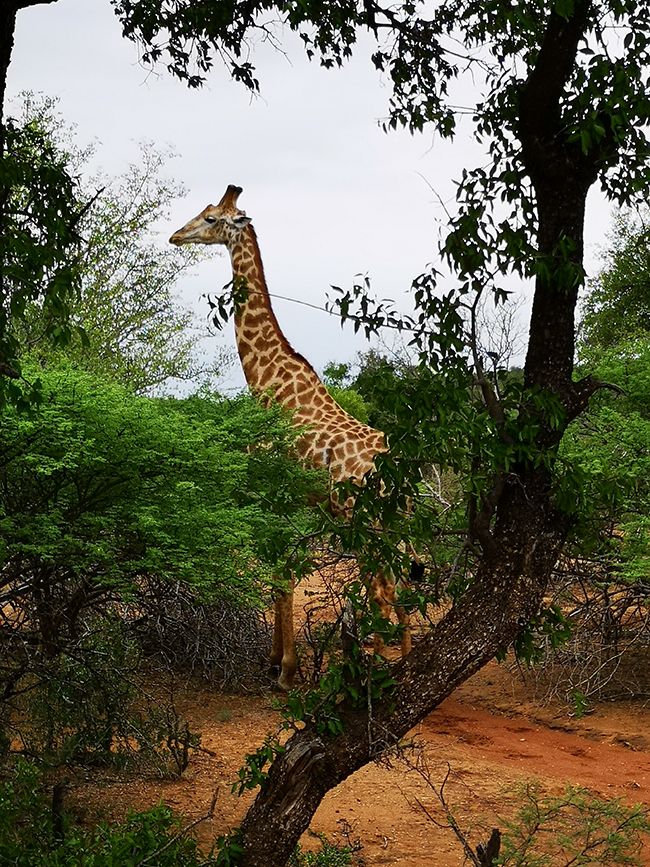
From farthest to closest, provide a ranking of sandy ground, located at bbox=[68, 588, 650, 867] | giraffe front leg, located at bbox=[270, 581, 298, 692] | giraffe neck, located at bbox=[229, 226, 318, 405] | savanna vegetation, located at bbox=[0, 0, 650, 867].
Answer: giraffe neck, located at bbox=[229, 226, 318, 405] < giraffe front leg, located at bbox=[270, 581, 298, 692] < sandy ground, located at bbox=[68, 588, 650, 867] < savanna vegetation, located at bbox=[0, 0, 650, 867]

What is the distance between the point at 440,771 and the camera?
21.2ft

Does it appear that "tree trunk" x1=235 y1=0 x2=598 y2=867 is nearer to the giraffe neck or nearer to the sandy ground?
the sandy ground

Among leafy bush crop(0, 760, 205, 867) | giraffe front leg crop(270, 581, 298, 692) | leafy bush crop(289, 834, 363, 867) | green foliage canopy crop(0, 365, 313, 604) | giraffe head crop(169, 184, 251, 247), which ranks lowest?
leafy bush crop(289, 834, 363, 867)

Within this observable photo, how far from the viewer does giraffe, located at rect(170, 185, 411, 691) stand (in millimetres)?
8000

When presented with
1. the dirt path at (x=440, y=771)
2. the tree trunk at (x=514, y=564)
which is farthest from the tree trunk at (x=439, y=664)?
the dirt path at (x=440, y=771)

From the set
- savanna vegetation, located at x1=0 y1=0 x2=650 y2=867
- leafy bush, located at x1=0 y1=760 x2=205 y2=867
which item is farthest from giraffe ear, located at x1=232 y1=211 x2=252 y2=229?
leafy bush, located at x1=0 y1=760 x2=205 y2=867

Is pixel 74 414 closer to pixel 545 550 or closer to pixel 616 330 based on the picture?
pixel 545 550

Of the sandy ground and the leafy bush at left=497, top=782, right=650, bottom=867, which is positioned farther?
the sandy ground

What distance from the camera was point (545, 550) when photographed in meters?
4.01

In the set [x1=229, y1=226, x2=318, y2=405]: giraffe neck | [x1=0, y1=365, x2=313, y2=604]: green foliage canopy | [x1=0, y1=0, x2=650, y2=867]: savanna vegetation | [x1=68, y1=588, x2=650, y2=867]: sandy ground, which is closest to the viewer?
[x1=0, y1=0, x2=650, y2=867]: savanna vegetation

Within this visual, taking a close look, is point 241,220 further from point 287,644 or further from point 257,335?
point 287,644

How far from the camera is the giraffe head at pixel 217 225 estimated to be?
8812 millimetres

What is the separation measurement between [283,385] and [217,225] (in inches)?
63.4

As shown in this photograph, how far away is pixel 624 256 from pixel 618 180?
1193cm
